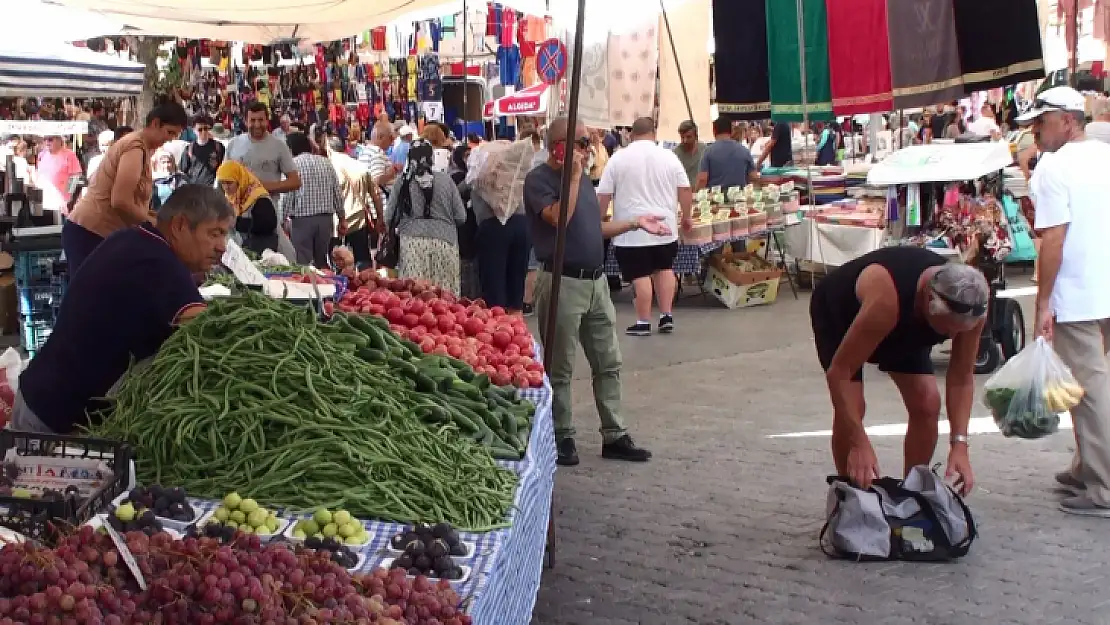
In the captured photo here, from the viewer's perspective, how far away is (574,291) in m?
6.29

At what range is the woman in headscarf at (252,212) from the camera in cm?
886

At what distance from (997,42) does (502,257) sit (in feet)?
13.8

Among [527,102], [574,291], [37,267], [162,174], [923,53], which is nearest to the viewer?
[574,291]

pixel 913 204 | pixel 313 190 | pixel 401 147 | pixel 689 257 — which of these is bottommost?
pixel 689 257

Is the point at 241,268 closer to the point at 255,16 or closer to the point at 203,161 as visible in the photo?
the point at 255,16

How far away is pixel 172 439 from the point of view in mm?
3090

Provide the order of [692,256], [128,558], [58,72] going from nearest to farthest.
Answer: [128,558] → [58,72] → [692,256]

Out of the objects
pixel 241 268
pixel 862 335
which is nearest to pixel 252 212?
pixel 241 268

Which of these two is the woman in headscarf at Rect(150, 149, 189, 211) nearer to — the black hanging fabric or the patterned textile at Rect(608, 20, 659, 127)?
the patterned textile at Rect(608, 20, 659, 127)

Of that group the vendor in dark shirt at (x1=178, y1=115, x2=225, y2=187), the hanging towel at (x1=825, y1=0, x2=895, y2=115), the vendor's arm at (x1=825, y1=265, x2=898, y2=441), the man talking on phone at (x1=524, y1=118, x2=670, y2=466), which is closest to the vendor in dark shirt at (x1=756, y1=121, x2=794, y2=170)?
the hanging towel at (x1=825, y1=0, x2=895, y2=115)

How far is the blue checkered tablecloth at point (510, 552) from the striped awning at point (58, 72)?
6466mm

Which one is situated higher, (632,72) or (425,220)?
(632,72)

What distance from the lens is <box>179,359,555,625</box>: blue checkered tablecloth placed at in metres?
2.60

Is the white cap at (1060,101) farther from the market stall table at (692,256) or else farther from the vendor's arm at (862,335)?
the market stall table at (692,256)
